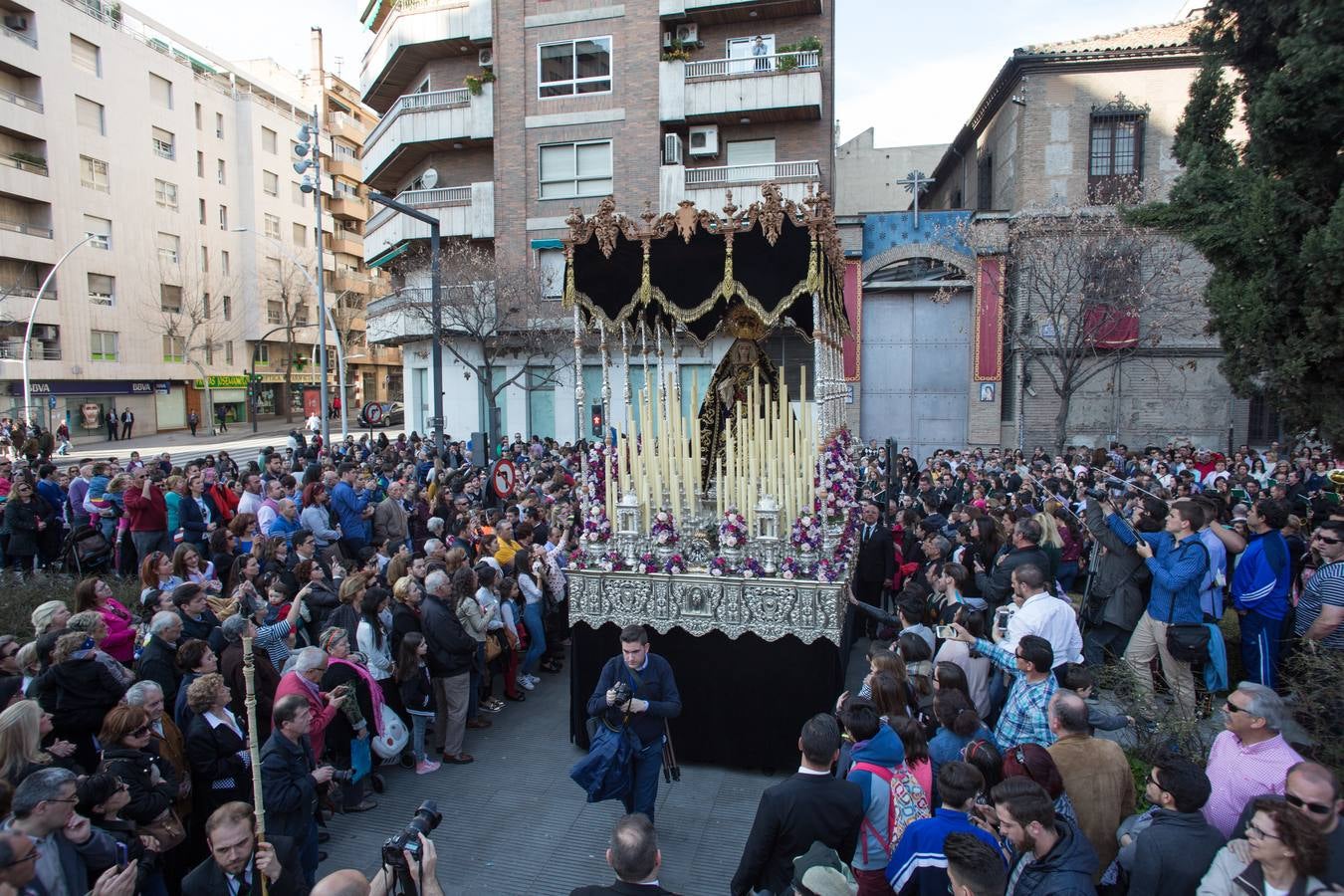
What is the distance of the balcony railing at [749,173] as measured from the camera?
2444cm

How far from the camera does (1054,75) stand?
23938 millimetres

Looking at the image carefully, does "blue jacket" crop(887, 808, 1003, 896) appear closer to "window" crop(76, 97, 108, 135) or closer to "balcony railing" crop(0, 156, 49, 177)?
"balcony railing" crop(0, 156, 49, 177)

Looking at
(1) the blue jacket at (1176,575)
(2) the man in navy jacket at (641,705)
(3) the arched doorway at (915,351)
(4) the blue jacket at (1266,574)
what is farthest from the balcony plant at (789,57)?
(2) the man in navy jacket at (641,705)

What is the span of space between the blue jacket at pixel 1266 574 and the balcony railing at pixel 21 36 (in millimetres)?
42227

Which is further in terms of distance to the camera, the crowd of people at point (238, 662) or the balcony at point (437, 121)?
the balcony at point (437, 121)

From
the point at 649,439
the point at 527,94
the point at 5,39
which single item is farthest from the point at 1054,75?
the point at 5,39

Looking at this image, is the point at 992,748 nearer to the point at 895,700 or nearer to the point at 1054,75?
the point at 895,700

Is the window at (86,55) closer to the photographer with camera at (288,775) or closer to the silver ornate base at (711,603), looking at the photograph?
the silver ornate base at (711,603)

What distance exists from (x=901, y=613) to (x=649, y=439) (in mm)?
2863

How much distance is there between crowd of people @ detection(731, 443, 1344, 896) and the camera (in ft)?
10.6

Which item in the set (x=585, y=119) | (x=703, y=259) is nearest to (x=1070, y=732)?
(x=703, y=259)

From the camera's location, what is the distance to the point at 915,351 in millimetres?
25562

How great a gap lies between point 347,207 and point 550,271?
1217 inches

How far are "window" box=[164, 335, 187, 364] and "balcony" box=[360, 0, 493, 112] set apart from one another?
18.7m
